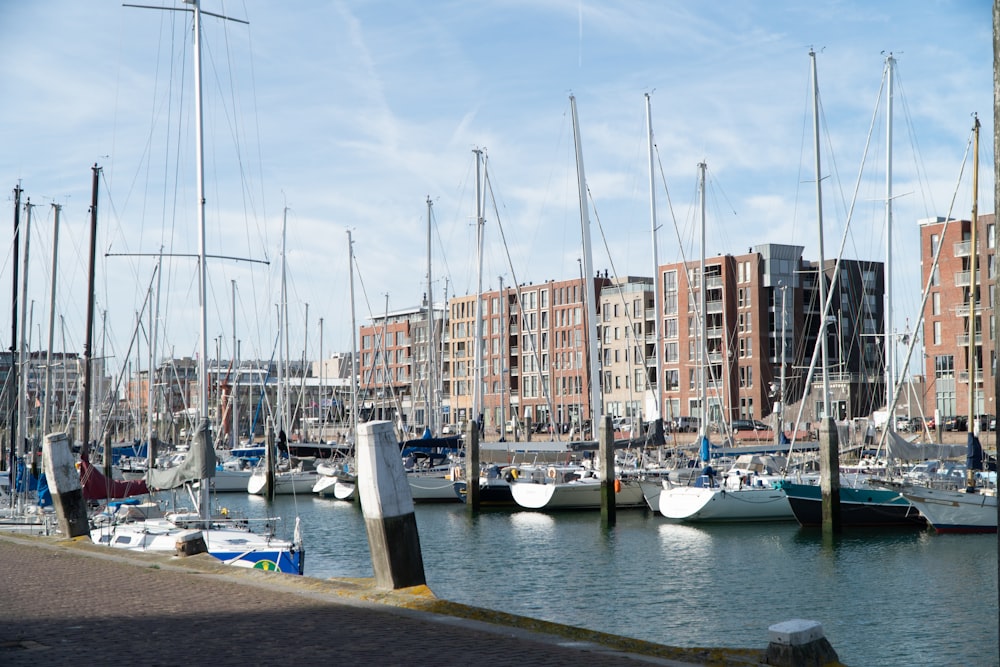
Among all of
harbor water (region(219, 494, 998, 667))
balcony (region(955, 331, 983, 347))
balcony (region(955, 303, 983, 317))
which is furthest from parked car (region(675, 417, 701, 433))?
harbor water (region(219, 494, 998, 667))

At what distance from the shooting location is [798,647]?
31.0 feet

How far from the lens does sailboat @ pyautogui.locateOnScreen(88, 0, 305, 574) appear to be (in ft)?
84.4

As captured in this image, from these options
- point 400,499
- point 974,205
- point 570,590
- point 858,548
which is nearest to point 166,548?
point 570,590

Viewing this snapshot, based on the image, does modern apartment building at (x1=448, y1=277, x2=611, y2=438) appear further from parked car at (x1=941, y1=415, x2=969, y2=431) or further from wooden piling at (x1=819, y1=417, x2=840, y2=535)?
wooden piling at (x1=819, y1=417, x2=840, y2=535)


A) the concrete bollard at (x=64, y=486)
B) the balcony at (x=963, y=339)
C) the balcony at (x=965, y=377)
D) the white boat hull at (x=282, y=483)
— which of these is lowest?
the white boat hull at (x=282, y=483)

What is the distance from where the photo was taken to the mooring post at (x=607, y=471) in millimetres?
46344

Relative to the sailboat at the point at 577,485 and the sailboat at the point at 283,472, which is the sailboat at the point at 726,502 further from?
the sailboat at the point at 283,472

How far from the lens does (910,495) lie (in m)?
40.4

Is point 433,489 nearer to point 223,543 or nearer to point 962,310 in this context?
point 223,543

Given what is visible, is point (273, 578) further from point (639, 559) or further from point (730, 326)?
point (730, 326)

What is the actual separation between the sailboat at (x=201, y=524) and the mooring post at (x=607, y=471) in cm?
1896

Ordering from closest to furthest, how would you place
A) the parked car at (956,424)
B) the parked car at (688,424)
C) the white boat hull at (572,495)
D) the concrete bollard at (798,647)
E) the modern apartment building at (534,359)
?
the concrete bollard at (798,647) → the white boat hull at (572,495) → the parked car at (956,424) → the parked car at (688,424) → the modern apartment building at (534,359)

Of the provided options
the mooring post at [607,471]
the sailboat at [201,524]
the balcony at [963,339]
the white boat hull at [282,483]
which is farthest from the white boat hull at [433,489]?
the balcony at [963,339]

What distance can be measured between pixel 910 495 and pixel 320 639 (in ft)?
112
